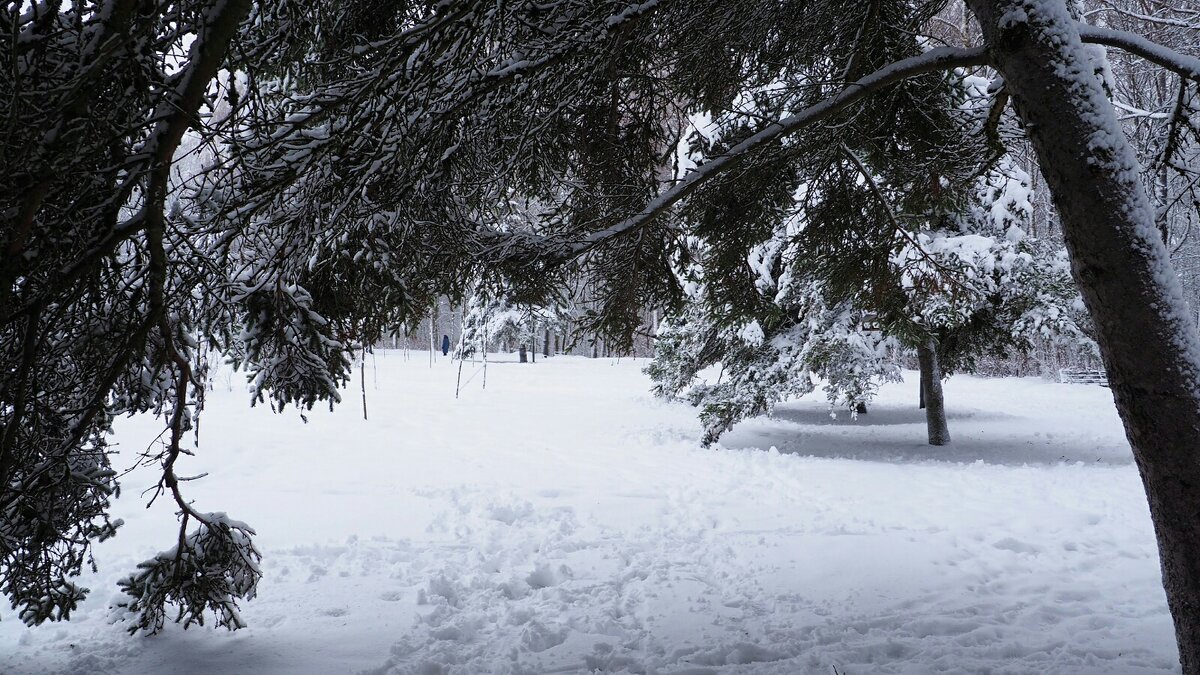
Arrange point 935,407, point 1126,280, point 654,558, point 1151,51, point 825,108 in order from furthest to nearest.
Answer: point 935,407 → point 654,558 → point 825,108 → point 1151,51 → point 1126,280

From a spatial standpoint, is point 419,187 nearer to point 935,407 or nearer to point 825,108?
point 825,108

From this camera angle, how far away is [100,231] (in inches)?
84.0

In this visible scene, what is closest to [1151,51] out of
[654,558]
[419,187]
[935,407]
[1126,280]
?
[1126,280]

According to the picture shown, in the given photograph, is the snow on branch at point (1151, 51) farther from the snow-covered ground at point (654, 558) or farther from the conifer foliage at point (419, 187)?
the snow-covered ground at point (654, 558)

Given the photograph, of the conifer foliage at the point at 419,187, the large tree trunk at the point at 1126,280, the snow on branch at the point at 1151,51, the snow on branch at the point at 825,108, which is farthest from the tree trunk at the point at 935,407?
the large tree trunk at the point at 1126,280

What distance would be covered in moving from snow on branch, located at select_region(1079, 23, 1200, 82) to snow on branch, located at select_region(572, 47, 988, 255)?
1.94 feet

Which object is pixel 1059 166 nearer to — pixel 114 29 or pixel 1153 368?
pixel 1153 368

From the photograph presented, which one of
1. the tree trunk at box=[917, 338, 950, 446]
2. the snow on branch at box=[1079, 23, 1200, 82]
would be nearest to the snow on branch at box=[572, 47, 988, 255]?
the snow on branch at box=[1079, 23, 1200, 82]

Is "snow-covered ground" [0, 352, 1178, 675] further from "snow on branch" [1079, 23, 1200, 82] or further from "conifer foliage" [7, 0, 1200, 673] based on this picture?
"snow on branch" [1079, 23, 1200, 82]

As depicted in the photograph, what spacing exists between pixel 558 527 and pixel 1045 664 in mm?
4086

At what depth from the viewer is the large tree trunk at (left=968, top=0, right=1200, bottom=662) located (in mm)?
2877

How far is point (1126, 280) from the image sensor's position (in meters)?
2.93

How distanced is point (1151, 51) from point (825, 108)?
147 centimetres

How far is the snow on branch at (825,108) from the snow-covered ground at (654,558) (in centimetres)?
258
